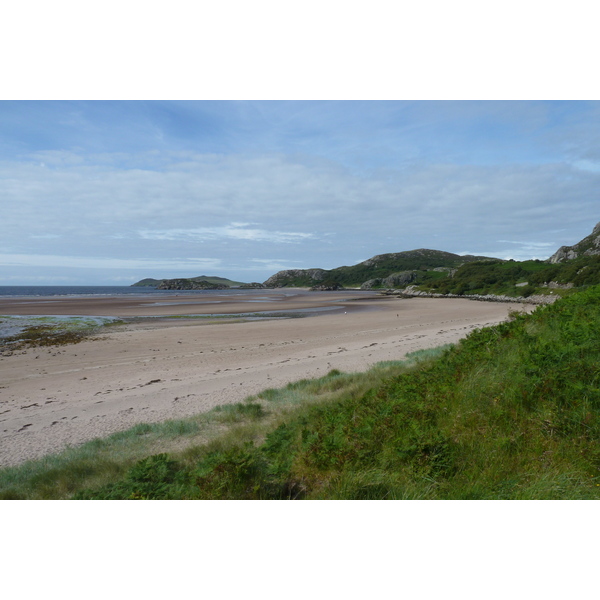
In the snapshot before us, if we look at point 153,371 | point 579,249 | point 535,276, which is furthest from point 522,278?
point 153,371

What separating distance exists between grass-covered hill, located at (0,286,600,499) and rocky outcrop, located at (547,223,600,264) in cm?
10701

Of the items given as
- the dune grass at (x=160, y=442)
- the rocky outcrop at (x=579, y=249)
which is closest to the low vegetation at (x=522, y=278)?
the rocky outcrop at (x=579, y=249)

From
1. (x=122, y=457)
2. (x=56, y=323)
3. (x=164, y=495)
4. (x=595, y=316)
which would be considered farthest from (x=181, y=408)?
(x=56, y=323)

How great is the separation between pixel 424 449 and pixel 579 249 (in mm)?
126180

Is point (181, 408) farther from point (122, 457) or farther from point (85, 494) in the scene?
point (85, 494)

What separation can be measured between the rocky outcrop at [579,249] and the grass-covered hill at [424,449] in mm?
107011

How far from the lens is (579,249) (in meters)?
102

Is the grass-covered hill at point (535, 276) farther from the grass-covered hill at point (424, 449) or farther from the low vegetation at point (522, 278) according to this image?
the grass-covered hill at point (424, 449)

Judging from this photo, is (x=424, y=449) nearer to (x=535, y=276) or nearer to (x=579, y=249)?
(x=535, y=276)

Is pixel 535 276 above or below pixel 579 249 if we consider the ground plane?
below

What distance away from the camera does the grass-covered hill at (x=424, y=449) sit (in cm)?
370

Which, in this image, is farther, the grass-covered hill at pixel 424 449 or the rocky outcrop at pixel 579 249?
the rocky outcrop at pixel 579 249

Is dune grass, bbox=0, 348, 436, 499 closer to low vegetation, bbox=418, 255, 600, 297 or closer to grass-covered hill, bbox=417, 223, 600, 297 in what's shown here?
grass-covered hill, bbox=417, 223, 600, 297

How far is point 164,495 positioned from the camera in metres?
4.33
